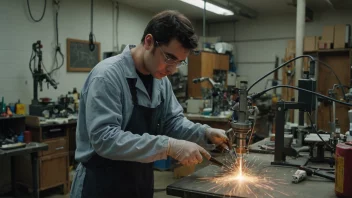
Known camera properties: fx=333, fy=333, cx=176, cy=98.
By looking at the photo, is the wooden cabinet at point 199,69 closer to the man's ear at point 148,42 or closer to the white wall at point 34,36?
the white wall at point 34,36

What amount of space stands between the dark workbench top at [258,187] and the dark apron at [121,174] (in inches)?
7.3

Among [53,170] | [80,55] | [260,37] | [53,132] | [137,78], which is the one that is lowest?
[53,170]

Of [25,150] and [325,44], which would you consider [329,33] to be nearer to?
[325,44]

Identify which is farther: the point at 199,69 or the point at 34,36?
the point at 199,69

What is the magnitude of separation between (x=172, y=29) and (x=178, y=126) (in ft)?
1.84

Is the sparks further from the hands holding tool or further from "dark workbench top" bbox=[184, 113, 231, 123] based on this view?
"dark workbench top" bbox=[184, 113, 231, 123]

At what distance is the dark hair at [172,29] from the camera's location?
1327mm

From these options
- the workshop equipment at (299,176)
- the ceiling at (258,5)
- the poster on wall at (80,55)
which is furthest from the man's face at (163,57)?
the ceiling at (258,5)

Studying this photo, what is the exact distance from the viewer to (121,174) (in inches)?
55.5

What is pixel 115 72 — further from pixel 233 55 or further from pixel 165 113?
pixel 233 55

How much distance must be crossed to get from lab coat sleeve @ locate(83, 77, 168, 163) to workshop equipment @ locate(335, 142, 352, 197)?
2.20ft

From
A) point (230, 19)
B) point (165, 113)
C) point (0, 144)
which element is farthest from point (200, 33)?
point (165, 113)

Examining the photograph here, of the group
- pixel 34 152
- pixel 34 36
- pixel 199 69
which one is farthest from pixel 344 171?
pixel 199 69

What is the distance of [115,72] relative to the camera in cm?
136
